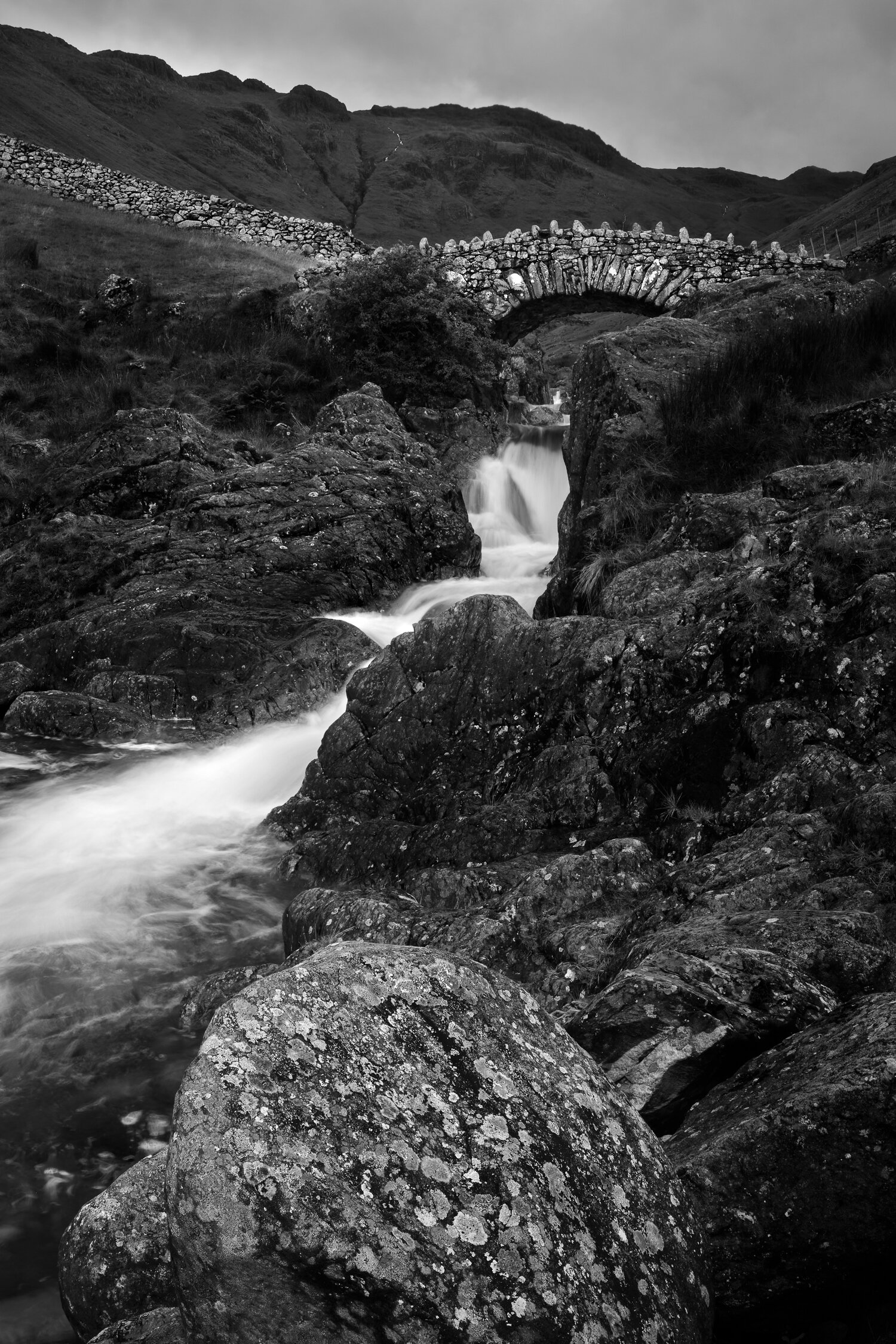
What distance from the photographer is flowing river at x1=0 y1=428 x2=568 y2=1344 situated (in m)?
6.05

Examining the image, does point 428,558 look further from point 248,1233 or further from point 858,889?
point 248,1233

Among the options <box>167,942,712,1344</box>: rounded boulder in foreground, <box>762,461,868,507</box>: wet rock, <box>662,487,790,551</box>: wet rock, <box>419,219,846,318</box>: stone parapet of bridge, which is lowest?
<box>167,942,712,1344</box>: rounded boulder in foreground

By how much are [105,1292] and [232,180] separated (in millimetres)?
131461

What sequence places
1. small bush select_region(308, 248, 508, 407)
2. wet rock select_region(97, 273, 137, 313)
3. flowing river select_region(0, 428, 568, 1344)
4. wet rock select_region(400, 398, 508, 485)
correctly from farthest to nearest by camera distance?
wet rock select_region(97, 273, 137, 313)
small bush select_region(308, 248, 508, 407)
wet rock select_region(400, 398, 508, 485)
flowing river select_region(0, 428, 568, 1344)

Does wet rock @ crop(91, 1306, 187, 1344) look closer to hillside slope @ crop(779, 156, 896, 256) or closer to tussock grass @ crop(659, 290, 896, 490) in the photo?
tussock grass @ crop(659, 290, 896, 490)

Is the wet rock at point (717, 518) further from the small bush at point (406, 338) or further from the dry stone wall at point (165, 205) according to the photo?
the dry stone wall at point (165, 205)

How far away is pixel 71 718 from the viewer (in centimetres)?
1423

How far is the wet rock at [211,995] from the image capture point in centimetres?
709

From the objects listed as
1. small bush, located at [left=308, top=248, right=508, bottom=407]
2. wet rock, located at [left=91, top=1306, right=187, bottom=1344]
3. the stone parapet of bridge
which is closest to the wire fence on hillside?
the stone parapet of bridge

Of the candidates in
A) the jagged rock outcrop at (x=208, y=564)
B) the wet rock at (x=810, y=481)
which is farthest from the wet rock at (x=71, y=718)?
the wet rock at (x=810, y=481)

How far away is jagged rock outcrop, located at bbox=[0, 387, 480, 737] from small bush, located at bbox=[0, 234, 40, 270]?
666 inches

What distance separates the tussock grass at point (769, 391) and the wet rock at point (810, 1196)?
35.3 feet

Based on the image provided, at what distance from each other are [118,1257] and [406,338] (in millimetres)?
26496

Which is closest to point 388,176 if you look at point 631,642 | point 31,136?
point 31,136
